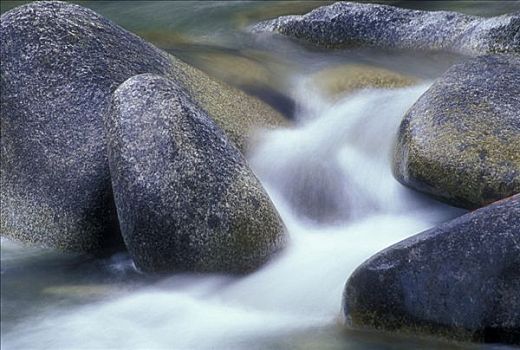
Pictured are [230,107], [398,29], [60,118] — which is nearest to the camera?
[60,118]

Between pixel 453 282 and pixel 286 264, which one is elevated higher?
pixel 453 282

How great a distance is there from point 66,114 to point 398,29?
4.09 meters

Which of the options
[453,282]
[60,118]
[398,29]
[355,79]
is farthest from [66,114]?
[398,29]

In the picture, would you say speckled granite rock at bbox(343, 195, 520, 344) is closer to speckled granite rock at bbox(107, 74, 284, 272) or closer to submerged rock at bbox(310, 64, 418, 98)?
speckled granite rock at bbox(107, 74, 284, 272)

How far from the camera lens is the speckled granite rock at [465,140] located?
647 centimetres

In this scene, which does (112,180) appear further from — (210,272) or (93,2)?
(93,2)

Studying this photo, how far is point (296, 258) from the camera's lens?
21.6ft

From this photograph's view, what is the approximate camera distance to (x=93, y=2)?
1369cm

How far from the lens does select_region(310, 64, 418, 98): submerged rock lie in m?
8.56

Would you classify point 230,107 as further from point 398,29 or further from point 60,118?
point 398,29

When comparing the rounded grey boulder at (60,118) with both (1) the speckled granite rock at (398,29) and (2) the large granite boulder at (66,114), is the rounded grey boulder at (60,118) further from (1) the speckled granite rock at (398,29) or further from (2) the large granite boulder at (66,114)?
(1) the speckled granite rock at (398,29)

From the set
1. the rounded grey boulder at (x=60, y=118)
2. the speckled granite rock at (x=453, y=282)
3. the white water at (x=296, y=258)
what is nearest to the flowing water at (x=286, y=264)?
the white water at (x=296, y=258)

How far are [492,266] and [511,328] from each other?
34 centimetres

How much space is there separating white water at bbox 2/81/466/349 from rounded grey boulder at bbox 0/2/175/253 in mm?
339
